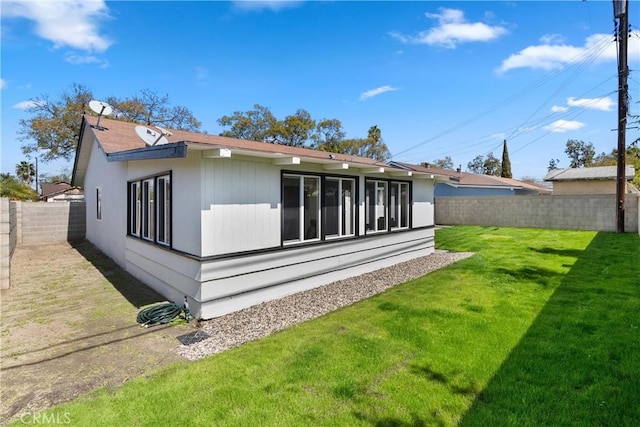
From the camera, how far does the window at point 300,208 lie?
6.65 metres

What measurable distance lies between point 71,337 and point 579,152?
63431mm

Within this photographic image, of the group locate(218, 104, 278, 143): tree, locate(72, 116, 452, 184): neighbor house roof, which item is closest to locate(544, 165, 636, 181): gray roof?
locate(72, 116, 452, 184): neighbor house roof

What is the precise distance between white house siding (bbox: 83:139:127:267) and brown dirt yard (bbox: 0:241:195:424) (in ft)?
4.19

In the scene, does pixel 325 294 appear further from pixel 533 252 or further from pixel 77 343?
pixel 533 252

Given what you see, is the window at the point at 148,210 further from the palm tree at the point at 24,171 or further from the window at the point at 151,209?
the palm tree at the point at 24,171

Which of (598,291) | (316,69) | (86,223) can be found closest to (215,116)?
(316,69)

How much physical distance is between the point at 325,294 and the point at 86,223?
38.7 ft

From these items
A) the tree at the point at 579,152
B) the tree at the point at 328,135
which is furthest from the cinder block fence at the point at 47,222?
the tree at the point at 579,152

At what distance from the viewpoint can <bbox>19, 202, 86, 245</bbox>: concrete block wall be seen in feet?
41.3

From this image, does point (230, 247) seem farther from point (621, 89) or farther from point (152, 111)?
point (152, 111)

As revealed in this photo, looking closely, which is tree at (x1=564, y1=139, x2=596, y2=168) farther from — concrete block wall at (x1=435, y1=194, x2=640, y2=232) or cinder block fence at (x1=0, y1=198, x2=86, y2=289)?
cinder block fence at (x1=0, y1=198, x2=86, y2=289)

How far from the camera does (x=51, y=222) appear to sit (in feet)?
43.0

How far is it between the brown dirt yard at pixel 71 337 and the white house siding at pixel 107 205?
4.19 feet

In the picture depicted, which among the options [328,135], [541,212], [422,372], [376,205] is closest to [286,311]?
[422,372]
